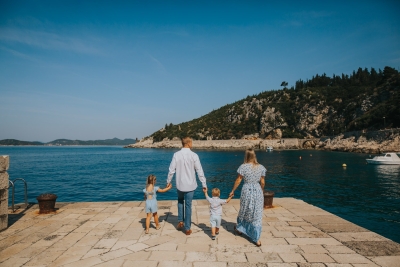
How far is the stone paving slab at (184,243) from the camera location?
456 cm

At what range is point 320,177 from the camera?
91.7ft

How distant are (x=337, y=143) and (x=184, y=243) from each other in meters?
78.5

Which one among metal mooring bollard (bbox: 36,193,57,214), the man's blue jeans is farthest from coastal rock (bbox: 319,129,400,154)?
metal mooring bollard (bbox: 36,193,57,214)

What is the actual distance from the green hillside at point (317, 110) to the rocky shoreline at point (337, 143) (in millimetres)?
6397

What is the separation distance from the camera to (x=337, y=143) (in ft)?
235

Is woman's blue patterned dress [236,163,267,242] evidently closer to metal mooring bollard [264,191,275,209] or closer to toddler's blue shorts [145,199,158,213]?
toddler's blue shorts [145,199,158,213]

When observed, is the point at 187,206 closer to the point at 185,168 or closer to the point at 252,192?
the point at 185,168

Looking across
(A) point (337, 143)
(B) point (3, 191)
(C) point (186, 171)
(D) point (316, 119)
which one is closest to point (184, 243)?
(C) point (186, 171)

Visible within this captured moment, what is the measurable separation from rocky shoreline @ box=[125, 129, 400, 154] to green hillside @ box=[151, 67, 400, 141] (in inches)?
252

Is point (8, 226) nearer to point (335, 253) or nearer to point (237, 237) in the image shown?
point (237, 237)

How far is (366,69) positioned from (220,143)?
7945 cm

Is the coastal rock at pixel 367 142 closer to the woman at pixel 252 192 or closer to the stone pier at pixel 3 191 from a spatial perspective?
the woman at pixel 252 192

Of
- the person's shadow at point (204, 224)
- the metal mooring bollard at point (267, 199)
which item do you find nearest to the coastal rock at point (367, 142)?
the metal mooring bollard at point (267, 199)

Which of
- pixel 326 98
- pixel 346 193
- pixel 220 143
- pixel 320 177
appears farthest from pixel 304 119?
pixel 346 193
